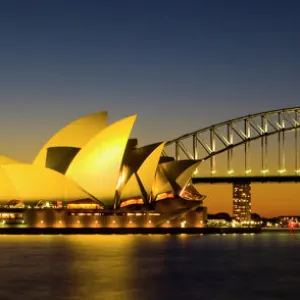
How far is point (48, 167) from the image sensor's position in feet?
310

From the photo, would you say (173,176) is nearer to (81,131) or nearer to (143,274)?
(81,131)

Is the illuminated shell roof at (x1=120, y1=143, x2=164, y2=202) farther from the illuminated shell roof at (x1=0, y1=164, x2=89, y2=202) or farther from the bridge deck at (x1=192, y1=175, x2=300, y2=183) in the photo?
the bridge deck at (x1=192, y1=175, x2=300, y2=183)

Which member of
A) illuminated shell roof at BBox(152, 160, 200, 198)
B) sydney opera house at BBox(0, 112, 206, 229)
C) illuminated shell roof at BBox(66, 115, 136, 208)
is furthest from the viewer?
illuminated shell roof at BBox(152, 160, 200, 198)

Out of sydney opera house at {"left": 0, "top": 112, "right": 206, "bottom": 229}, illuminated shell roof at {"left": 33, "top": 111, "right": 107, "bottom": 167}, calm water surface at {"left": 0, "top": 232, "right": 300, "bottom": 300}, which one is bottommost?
calm water surface at {"left": 0, "top": 232, "right": 300, "bottom": 300}

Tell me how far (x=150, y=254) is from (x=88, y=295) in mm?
27226

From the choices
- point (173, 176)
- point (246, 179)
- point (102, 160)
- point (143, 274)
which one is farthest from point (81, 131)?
point (143, 274)

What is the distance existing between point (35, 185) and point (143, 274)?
50986 millimetres

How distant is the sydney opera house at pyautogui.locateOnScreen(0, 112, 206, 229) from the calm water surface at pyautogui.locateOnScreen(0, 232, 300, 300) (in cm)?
1877

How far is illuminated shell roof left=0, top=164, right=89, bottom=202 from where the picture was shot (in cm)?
9400

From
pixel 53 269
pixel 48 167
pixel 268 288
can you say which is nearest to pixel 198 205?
pixel 48 167

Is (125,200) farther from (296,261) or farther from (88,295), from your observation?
(88,295)

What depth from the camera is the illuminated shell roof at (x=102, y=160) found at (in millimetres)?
85500

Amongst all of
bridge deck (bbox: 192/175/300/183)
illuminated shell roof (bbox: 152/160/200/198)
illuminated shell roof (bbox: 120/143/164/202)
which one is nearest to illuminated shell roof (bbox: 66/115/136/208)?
illuminated shell roof (bbox: 120/143/164/202)

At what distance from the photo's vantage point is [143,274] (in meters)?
48.4
